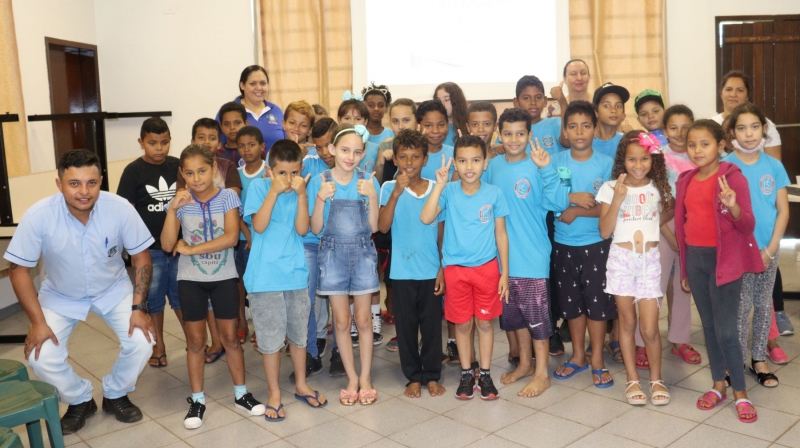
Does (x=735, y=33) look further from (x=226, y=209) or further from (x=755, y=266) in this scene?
(x=226, y=209)

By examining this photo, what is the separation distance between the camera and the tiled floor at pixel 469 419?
8.78 feet

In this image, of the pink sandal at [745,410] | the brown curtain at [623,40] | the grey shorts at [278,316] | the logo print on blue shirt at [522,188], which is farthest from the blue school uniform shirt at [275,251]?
the brown curtain at [623,40]

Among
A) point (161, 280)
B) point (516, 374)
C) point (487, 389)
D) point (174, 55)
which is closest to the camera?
point (487, 389)

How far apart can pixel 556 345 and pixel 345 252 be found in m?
1.35

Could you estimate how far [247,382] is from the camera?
343cm

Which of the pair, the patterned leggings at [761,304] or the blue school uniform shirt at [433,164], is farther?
the blue school uniform shirt at [433,164]

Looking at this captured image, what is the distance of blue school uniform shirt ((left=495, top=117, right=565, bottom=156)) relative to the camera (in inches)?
142

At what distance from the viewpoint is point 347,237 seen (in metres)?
3.08

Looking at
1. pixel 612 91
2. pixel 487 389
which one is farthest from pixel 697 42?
pixel 487 389

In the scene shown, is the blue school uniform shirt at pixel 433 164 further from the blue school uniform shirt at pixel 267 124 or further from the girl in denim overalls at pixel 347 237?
the blue school uniform shirt at pixel 267 124

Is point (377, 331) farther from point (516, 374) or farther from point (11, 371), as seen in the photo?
point (11, 371)

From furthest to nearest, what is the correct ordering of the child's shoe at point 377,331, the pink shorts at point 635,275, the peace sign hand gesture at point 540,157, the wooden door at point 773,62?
the wooden door at point 773,62 → the child's shoe at point 377,331 → the peace sign hand gesture at point 540,157 → the pink shorts at point 635,275

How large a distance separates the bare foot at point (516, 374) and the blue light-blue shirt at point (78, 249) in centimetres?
175

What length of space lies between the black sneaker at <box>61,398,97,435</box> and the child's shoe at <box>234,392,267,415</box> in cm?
64
